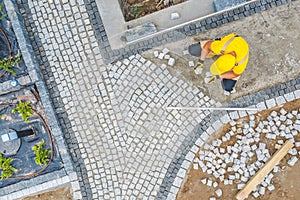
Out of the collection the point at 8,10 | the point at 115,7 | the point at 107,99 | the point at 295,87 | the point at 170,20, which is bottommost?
the point at 295,87

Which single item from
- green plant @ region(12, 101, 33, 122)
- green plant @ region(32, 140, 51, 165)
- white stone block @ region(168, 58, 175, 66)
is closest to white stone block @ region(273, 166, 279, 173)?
white stone block @ region(168, 58, 175, 66)

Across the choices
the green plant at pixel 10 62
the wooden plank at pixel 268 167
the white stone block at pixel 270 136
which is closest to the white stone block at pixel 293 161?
the wooden plank at pixel 268 167

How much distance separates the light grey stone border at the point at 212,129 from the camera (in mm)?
8300

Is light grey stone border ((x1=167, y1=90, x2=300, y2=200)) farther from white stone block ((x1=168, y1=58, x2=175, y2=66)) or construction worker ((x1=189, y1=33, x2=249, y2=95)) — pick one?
white stone block ((x1=168, y1=58, x2=175, y2=66))

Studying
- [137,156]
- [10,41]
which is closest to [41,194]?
[137,156]

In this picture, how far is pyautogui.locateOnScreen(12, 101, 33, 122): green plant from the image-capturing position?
8578mm

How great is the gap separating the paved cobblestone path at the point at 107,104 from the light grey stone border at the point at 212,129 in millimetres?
292

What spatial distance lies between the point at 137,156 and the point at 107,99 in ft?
4.47

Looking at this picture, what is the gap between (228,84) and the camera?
8242mm

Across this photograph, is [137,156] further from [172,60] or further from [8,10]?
[8,10]

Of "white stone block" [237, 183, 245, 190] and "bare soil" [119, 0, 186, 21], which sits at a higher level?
"bare soil" [119, 0, 186, 21]

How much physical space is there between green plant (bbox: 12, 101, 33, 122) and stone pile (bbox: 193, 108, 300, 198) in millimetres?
3675

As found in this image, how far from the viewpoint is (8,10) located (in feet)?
27.7

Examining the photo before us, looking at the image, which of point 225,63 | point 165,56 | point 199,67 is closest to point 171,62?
point 165,56
